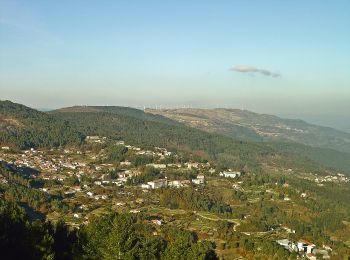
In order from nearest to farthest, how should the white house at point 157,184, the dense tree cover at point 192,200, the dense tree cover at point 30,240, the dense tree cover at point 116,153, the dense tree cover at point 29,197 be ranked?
the dense tree cover at point 30,240
the dense tree cover at point 29,197
the dense tree cover at point 192,200
the white house at point 157,184
the dense tree cover at point 116,153

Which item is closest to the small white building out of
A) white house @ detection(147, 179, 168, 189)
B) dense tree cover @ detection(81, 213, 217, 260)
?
white house @ detection(147, 179, 168, 189)

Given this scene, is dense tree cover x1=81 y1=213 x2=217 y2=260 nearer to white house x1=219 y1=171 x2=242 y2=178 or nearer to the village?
the village

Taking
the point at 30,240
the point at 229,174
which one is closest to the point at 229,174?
the point at 229,174

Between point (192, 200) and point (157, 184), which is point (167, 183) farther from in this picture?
point (192, 200)

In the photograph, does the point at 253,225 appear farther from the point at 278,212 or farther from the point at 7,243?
the point at 7,243

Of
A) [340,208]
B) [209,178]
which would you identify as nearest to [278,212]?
[340,208]

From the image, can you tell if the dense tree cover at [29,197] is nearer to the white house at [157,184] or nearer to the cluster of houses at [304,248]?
the white house at [157,184]

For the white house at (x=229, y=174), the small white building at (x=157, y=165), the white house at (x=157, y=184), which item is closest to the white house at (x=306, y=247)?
the white house at (x=157, y=184)
